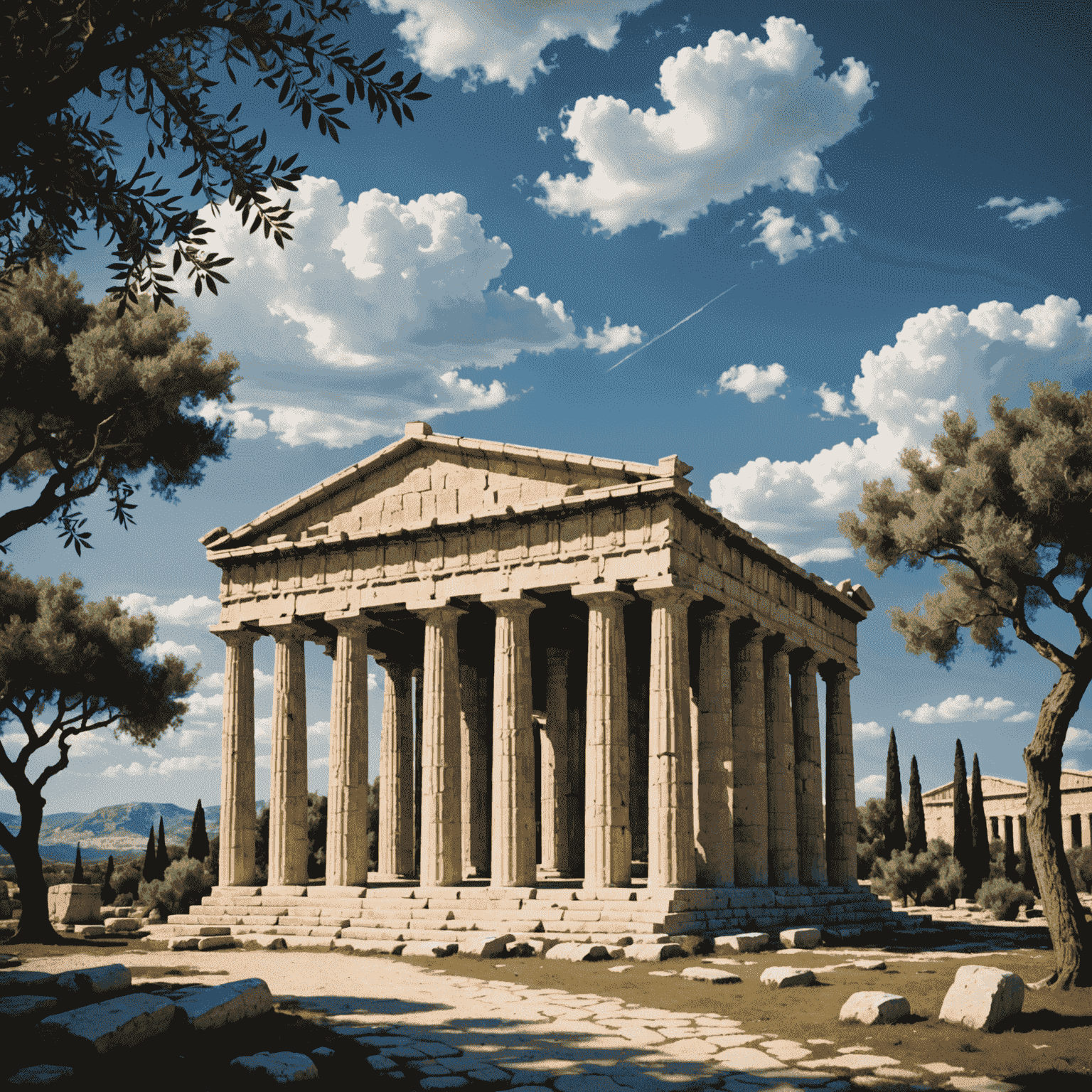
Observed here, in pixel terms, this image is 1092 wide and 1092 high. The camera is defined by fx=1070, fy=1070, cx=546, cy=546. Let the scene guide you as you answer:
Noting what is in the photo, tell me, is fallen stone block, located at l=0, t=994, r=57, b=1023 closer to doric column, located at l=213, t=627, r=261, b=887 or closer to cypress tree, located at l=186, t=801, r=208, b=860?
doric column, located at l=213, t=627, r=261, b=887

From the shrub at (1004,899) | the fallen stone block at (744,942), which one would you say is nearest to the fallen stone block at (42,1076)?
the fallen stone block at (744,942)

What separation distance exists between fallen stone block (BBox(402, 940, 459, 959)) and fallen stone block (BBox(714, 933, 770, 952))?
179 inches

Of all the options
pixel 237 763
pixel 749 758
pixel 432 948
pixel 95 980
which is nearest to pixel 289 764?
pixel 237 763

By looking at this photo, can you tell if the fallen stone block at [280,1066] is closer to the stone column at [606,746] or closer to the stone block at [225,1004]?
the stone block at [225,1004]

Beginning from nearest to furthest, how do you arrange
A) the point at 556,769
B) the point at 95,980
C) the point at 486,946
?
the point at 95,980
the point at 486,946
the point at 556,769

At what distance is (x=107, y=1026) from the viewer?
26.6 feet

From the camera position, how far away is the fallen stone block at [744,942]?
18.0 metres

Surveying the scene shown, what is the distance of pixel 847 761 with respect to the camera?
30.4m

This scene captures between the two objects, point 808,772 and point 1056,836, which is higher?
point 1056,836

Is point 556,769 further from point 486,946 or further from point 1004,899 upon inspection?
point 1004,899

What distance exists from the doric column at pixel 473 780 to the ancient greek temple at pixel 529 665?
0.08 m

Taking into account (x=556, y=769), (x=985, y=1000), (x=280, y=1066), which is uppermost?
(x=556, y=769)

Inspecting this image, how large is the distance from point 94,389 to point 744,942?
14.4 metres

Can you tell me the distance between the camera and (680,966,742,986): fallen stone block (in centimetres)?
1416
